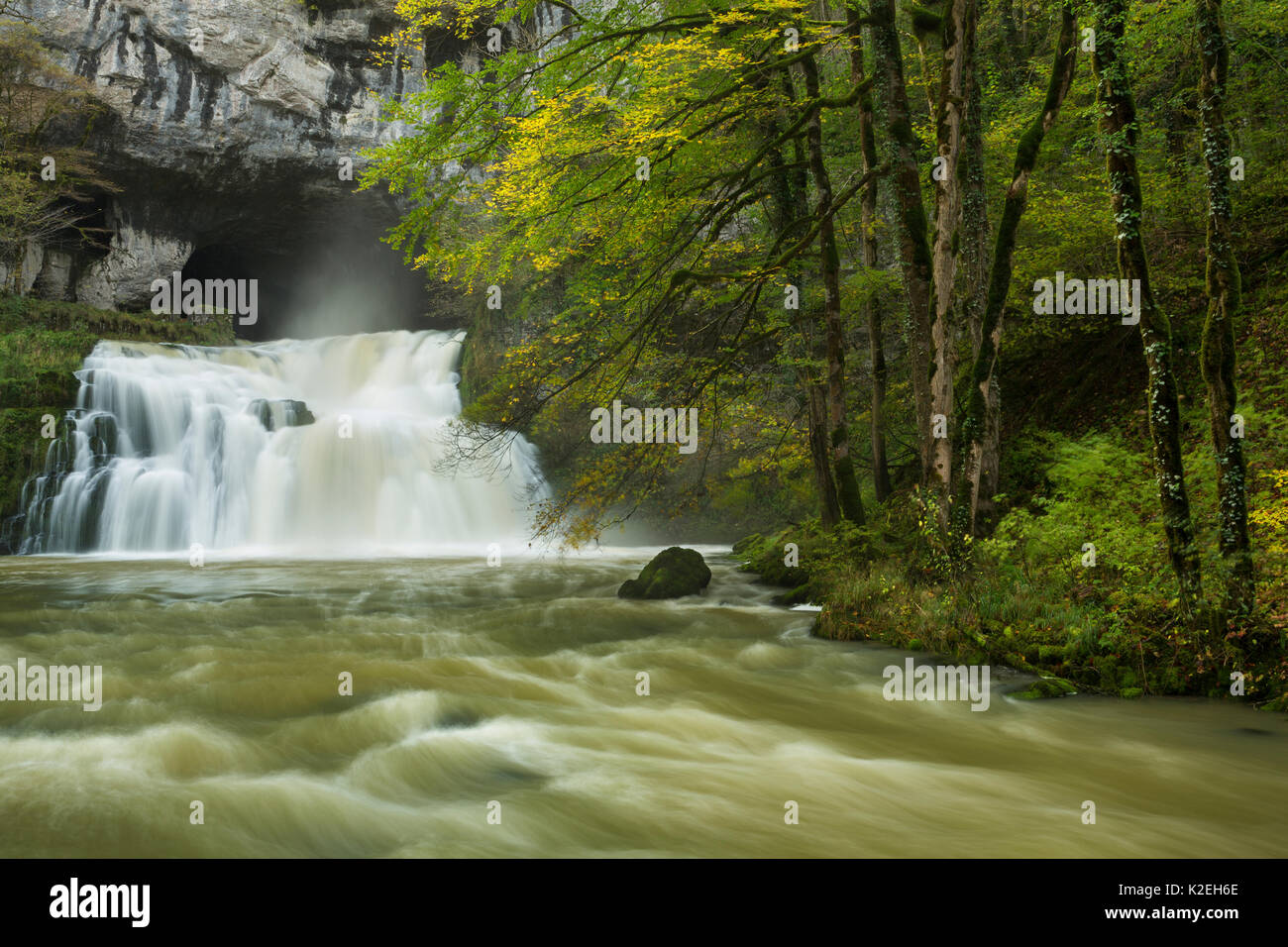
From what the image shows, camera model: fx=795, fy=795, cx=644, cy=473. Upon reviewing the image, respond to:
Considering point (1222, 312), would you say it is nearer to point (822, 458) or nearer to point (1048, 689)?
point (1048, 689)

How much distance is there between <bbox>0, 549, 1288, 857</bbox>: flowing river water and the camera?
4020 millimetres

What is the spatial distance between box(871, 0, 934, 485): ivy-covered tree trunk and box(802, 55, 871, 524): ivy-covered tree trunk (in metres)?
1.11

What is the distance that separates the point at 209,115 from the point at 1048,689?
3025cm

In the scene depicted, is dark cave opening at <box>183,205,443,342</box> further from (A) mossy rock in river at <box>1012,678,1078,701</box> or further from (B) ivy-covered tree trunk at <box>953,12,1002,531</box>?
(A) mossy rock in river at <box>1012,678,1078,701</box>

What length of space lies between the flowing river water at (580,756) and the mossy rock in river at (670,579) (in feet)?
9.47

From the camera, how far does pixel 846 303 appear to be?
10.6 m

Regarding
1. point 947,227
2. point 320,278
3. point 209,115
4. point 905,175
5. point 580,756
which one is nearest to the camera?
point 580,756

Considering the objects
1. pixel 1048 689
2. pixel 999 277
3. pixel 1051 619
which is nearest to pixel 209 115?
pixel 999 277

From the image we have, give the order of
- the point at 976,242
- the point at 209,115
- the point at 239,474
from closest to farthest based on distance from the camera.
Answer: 1. the point at 976,242
2. the point at 239,474
3. the point at 209,115

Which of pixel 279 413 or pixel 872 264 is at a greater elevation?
pixel 872 264

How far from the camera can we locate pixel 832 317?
10.1m

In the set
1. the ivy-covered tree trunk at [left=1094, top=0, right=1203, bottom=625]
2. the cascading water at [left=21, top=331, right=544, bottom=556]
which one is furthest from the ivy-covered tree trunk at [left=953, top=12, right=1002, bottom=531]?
the cascading water at [left=21, top=331, right=544, bottom=556]

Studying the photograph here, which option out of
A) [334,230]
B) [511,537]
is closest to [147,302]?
[334,230]

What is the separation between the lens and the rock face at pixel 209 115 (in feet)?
82.6
